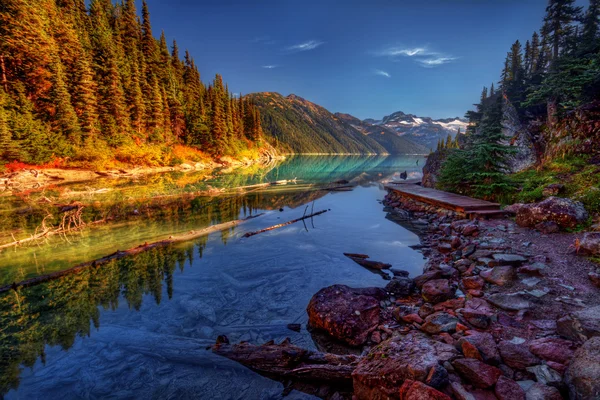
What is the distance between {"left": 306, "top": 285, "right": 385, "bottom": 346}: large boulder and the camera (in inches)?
211

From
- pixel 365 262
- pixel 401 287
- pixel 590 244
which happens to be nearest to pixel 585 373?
pixel 401 287

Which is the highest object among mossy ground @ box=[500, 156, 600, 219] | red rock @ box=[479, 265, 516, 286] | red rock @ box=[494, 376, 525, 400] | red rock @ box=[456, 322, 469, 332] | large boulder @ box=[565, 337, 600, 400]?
mossy ground @ box=[500, 156, 600, 219]

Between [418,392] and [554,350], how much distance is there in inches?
85.9

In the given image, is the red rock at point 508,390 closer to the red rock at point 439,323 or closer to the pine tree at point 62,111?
the red rock at point 439,323

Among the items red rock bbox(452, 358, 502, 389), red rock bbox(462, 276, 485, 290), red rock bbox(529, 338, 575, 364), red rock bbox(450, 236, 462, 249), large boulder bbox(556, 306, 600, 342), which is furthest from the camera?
red rock bbox(450, 236, 462, 249)

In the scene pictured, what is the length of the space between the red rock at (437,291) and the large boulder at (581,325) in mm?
2217

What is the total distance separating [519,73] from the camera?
106ft

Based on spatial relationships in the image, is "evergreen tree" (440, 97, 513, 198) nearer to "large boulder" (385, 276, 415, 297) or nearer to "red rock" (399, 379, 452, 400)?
"large boulder" (385, 276, 415, 297)

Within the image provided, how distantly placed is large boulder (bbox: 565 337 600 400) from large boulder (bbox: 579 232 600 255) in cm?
495

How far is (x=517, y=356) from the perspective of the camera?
3338mm

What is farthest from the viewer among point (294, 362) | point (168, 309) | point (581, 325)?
point (168, 309)

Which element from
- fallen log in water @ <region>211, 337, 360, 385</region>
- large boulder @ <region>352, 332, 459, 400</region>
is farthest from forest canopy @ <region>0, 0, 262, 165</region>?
large boulder @ <region>352, 332, 459, 400</region>

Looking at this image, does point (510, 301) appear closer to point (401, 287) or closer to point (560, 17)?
point (401, 287)

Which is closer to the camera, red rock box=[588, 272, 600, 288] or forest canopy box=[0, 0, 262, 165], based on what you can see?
red rock box=[588, 272, 600, 288]
